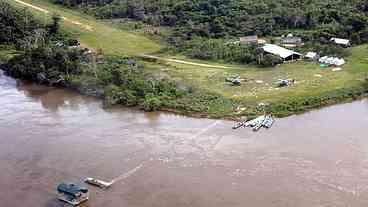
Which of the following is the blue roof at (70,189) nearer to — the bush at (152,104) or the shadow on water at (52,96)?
the bush at (152,104)

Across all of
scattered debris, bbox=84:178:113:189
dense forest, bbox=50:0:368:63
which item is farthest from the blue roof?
dense forest, bbox=50:0:368:63

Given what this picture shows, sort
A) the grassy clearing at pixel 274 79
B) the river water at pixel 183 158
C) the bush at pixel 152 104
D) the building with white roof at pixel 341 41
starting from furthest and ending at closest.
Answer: the building with white roof at pixel 341 41 → the grassy clearing at pixel 274 79 → the bush at pixel 152 104 → the river water at pixel 183 158

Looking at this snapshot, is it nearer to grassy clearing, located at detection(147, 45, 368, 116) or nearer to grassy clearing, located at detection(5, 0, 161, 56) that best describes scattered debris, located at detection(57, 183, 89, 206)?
grassy clearing, located at detection(147, 45, 368, 116)

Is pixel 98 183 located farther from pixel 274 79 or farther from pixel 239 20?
pixel 239 20

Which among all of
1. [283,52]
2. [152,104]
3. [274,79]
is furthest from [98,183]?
[283,52]

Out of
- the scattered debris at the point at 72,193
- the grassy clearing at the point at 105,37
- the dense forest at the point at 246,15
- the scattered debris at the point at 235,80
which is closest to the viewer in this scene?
the scattered debris at the point at 72,193

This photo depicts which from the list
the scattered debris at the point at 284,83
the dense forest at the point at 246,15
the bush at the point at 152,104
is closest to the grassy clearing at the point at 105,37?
the dense forest at the point at 246,15

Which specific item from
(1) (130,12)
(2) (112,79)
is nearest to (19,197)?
(2) (112,79)

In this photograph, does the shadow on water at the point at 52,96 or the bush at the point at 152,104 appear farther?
the shadow on water at the point at 52,96
